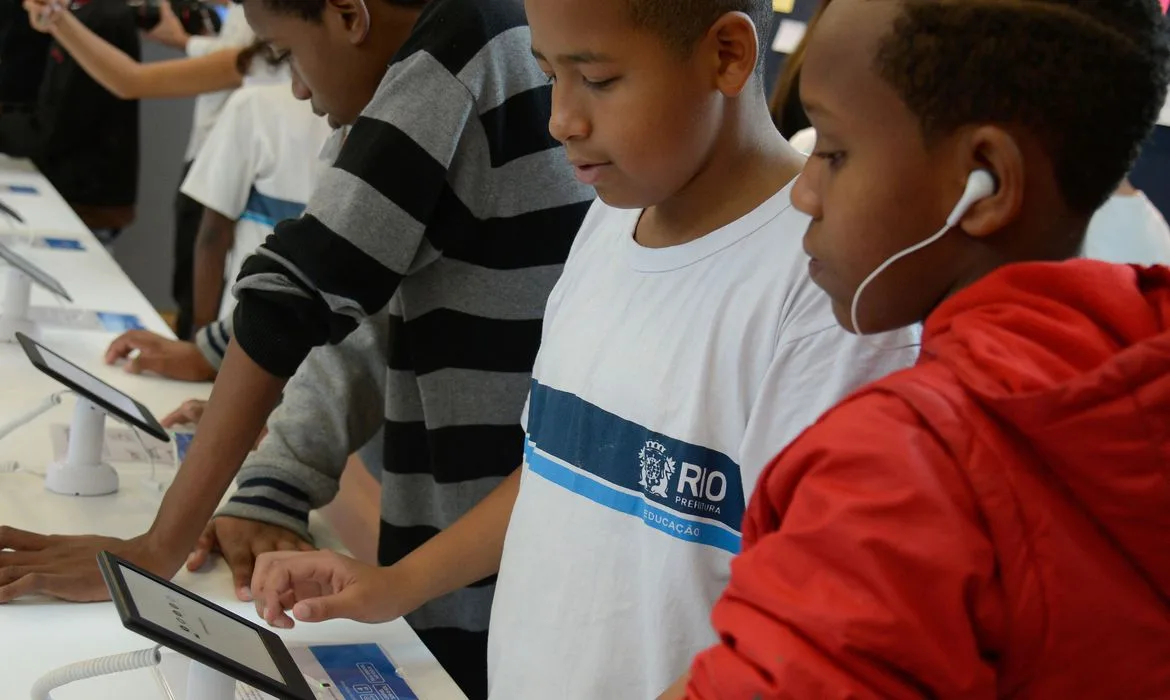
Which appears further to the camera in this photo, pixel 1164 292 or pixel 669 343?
pixel 669 343

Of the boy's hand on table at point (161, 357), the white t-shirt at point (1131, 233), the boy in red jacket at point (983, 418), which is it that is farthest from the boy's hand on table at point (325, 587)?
the white t-shirt at point (1131, 233)

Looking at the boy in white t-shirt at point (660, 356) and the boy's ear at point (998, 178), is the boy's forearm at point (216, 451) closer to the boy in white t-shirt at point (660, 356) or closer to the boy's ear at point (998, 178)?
the boy in white t-shirt at point (660, 356)

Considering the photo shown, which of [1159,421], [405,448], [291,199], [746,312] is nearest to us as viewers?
[1159,421]

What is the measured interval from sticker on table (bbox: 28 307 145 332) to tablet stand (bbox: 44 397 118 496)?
78cm

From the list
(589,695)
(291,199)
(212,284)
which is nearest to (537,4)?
(589,695)

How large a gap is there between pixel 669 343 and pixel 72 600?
0.67m

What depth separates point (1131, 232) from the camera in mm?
1939

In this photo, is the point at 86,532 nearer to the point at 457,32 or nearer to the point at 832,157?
the point at 457,32

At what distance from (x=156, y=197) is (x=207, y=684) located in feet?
15.7

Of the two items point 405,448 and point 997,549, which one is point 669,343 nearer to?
point 997,549

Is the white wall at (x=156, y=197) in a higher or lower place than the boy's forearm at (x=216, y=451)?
lower

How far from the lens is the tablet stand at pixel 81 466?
1.47 m

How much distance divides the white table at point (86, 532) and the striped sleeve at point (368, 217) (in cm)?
30

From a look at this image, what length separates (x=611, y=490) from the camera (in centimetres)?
92
